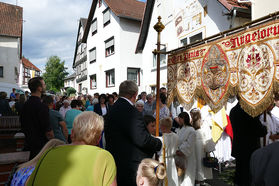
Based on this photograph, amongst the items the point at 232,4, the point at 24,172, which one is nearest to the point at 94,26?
the point at 232,4

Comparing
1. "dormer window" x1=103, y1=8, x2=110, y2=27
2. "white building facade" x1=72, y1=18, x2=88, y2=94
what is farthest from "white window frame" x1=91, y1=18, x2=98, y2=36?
"white building facade" x1=72, y1=18, x2=88, y2=94

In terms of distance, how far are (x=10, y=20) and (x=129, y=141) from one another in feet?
88.8

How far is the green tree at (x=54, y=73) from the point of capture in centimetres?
4766

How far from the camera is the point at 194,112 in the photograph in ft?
14.5

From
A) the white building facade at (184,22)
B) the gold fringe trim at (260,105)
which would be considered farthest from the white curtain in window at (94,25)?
the gold fringe trim at (260,105)

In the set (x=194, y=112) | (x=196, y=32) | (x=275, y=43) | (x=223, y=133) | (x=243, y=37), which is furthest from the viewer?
(x=196, y=32)

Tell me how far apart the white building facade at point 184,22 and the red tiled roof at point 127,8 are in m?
3.74

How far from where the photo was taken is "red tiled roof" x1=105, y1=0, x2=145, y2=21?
53.9 feet

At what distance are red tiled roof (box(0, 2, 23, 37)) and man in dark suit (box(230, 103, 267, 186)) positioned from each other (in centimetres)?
2500

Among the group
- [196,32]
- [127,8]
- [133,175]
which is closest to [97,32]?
[127,8]

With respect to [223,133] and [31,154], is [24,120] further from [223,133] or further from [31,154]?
[223,133]

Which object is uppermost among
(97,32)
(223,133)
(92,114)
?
(97,32)

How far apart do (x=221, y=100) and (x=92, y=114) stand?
7.08 ft

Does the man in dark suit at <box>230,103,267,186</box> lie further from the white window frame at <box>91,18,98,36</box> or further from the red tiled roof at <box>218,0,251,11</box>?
the white window frame at <box>91,18,98,36</box>
